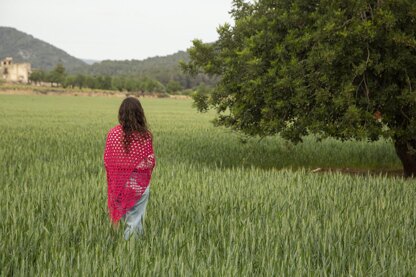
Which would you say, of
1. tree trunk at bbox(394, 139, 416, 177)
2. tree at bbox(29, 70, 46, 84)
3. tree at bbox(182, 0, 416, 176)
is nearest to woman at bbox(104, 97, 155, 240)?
tree at bbox(182, 0, 416, 176)

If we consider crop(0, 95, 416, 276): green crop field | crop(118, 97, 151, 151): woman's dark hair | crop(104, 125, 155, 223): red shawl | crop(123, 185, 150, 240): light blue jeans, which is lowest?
crop(0, 95, 416, 276): green crop field

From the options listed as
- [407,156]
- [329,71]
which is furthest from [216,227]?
[407,156]

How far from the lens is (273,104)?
12.0 m

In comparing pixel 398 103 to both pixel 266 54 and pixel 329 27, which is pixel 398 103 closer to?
pixel 329 27

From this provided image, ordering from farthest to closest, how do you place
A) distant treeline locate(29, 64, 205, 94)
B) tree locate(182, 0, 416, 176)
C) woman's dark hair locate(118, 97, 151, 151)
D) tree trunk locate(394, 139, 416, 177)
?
distant treeline locate(29, 64, 205, 94)
tree trunk locate(394, 139, 416, 177)
tree locate(182, 0, 416, 176)
woman's dark hair locate(118, 97, 151, 151)

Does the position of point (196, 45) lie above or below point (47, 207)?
above

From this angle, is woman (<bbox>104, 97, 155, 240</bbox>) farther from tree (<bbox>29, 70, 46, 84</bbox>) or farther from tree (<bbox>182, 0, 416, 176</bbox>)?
tree (<bbox>29, 70, 46, 84</bbox>)

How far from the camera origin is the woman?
488 cm

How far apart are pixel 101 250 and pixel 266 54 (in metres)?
8.79

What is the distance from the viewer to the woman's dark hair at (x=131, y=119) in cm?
479

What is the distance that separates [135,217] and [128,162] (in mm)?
643

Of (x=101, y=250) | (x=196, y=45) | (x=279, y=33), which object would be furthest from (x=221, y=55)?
(x=101, y=250)

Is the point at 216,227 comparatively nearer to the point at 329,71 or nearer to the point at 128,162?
the point at 128,162

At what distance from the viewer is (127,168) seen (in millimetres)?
4969
